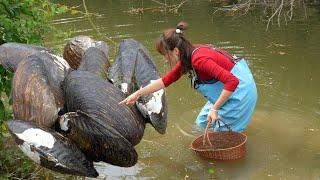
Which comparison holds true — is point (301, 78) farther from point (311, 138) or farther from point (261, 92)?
point (311, 138)

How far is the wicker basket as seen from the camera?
5832 millimetres

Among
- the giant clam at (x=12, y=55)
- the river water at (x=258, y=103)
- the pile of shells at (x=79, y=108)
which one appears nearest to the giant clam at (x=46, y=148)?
the pile of shells at (x=79, y=108)

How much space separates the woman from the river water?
611 millimetres

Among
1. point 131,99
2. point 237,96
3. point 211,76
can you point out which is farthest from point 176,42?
point 237,96

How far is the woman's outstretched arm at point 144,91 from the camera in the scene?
4.75m

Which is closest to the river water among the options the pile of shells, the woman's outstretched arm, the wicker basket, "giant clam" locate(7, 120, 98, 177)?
the wicker basket

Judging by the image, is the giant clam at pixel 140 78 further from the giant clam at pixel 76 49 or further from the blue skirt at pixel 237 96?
the blue skirt at pixel 237 96

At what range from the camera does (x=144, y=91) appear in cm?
489

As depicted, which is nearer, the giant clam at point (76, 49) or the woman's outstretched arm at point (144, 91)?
the woman's outstretched arm at point (144, 91)

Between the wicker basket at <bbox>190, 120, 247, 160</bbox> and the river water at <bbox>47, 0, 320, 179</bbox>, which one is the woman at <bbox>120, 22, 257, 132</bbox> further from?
the river water at <bbox>47, 0, 320, 179</bbox>

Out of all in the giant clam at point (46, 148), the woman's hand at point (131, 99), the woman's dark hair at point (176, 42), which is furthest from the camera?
the woman's dark hair at point (176, 42)

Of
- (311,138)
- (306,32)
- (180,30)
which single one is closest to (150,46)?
(306,32)

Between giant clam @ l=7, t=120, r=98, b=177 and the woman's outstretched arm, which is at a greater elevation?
the woman's outstretched arm

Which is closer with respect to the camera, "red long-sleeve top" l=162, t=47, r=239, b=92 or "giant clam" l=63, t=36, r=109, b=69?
"red long-sleeve top" l=162, t=47, r=239, b=92
